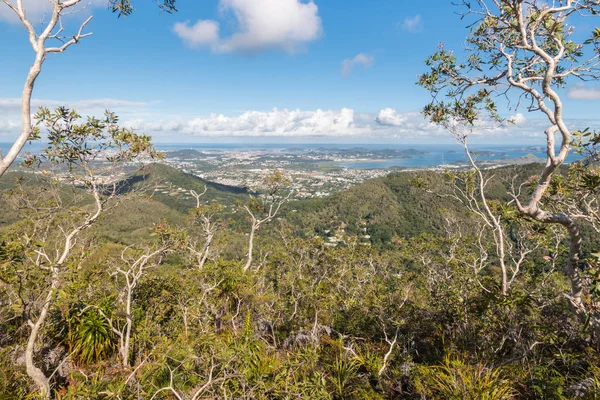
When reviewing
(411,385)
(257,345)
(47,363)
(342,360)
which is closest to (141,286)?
(47,363)

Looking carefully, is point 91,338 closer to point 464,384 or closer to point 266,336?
point 266,336

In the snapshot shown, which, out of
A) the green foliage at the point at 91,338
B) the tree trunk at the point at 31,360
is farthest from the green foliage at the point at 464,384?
the green foliage at the point at 91,338

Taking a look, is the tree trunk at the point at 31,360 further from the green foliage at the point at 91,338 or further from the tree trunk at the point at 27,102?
the tree trunk at the point at 27,102

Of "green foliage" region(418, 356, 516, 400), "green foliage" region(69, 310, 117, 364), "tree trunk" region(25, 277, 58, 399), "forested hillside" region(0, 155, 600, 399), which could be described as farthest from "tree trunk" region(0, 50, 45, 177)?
"green foliage" region(418, 356, 516, 400)

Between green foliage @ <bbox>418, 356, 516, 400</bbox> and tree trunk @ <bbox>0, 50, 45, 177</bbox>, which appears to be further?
green foliage @ <bbox>418, 356, 516, 400</bbox>

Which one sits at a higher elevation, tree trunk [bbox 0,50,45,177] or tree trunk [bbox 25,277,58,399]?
tree trunk [bbox 0,50,45,177]

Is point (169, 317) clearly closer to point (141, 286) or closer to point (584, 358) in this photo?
point (141, 286)

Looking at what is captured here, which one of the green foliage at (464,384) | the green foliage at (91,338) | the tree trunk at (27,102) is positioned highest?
the tree trunk at (27,102)

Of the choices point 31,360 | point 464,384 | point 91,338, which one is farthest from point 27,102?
point 464,384

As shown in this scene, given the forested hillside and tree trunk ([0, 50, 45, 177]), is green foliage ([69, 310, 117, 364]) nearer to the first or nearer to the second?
the forested hillside

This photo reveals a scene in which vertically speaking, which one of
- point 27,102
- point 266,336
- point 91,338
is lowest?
point 266,336

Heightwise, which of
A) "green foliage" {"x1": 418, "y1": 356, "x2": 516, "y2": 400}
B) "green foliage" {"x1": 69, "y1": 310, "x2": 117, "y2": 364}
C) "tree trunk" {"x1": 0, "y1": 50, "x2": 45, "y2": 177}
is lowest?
"green foliage" {"x1": 69, "y1": 310, "x2": 117, "y2": 364}

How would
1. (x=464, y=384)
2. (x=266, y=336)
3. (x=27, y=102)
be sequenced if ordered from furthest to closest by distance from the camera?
(x=266, y=336) < (x=464, y=384) < (x=27, y=102)
